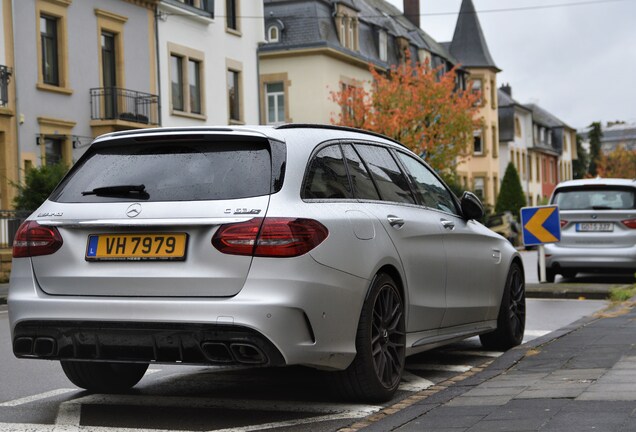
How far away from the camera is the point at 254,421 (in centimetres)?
637

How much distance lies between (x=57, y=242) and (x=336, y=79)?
4347 centimetres

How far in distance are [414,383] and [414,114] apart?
140ft

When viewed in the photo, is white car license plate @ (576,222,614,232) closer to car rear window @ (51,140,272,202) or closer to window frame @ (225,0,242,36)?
car rear window @ (51,140,272,202)

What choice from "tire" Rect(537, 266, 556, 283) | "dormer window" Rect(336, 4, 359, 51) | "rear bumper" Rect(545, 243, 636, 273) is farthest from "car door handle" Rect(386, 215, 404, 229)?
"dormer window" Rect(336, 4, 359, 51)

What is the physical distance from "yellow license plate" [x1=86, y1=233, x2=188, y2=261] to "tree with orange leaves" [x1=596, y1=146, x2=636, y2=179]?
118 meters

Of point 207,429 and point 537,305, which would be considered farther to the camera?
point 537,305

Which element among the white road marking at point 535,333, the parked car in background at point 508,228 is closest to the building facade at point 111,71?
the white road marking at point 535,333

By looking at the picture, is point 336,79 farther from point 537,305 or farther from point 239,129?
point 239,129

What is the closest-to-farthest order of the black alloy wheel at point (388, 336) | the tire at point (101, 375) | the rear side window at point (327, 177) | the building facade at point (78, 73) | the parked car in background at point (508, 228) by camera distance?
the rear side window at point (327, 177) → the black alloy wheel at point (388, 336) → the tire at point (101, 375) → the building facade at point (78, 73) → the parked car in background at point (508, 228)

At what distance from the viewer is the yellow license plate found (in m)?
6.15

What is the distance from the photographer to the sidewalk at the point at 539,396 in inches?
227

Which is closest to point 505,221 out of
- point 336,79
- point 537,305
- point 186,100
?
point 336,79

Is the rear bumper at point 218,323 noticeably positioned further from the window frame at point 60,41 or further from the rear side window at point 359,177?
the window frame at point 60,41

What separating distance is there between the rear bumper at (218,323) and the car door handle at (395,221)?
0.85m
